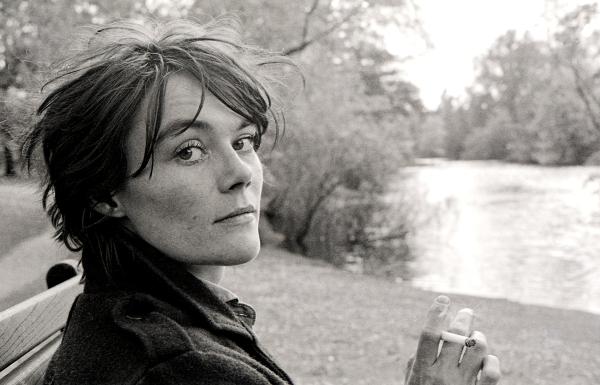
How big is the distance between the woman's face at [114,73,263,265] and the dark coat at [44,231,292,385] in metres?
0.05

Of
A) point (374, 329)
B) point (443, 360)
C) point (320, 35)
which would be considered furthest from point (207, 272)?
point (320, 35)

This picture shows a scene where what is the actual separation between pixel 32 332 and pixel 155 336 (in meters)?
0.72

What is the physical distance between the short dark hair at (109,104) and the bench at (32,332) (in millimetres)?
224

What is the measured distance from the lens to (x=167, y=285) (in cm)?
125

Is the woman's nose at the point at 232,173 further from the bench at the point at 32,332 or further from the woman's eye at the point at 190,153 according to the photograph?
the bench at the point at 32,332

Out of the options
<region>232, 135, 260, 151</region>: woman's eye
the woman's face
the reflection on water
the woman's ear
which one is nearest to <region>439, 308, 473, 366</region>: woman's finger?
the woman's face

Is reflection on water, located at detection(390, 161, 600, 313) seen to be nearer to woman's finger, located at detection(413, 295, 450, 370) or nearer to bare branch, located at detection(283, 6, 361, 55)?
bare branch, located at detection(283, 6, 361, 55)

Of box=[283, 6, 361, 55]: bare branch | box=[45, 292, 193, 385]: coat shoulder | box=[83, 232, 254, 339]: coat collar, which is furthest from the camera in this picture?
box=[283, 6, 361, 55]: bare branch

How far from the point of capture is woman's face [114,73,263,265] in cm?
130

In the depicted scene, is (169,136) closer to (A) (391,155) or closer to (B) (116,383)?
(B) (116,383)

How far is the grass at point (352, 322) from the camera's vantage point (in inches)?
115

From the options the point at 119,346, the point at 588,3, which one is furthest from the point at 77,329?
the point at 588,3

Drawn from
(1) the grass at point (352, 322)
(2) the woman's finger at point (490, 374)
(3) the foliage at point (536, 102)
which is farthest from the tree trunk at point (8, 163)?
(3) the foliage at point (536, 102)

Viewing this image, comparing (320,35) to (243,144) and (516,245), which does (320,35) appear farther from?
(243,144)
